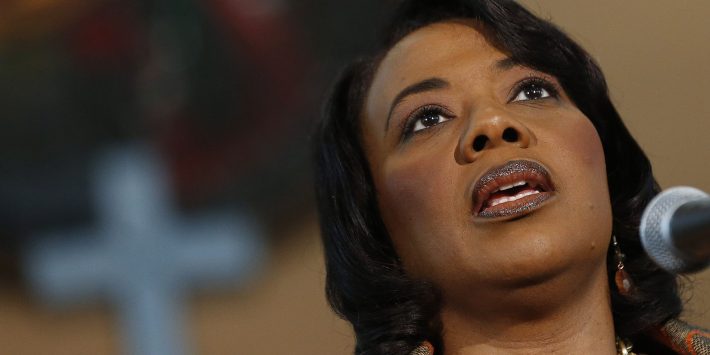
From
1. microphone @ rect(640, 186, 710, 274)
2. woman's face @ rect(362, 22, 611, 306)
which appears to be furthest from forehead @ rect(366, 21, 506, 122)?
microphone @ rect(640, 186, 710, 274)

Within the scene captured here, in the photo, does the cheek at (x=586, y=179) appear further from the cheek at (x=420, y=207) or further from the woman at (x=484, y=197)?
the cheek at (x=420, y=207)

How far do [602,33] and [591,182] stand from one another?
0.91 m

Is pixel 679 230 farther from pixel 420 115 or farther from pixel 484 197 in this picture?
pixel 420 115

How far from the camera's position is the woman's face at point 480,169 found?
1.42 metres

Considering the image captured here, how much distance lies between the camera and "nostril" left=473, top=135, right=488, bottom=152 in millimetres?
1479

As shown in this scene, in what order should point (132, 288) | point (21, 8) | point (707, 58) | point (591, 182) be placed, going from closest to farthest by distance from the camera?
point (591, 182) < point (707, 58) < point (132, 288) < point (21, 8)

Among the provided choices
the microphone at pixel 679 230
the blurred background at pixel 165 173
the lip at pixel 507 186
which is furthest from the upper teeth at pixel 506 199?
the blurred background at pixel 165 173

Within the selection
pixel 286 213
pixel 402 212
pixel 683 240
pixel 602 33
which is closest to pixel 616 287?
pixel 402 212

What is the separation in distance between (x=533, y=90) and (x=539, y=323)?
0.31 m

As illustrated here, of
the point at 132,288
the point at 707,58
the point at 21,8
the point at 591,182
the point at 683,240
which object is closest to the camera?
the point at 683,240

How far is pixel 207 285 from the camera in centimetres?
265

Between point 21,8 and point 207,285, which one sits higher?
point 21,8

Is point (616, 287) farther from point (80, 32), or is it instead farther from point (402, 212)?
point (80, 32)

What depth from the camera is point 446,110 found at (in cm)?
156
